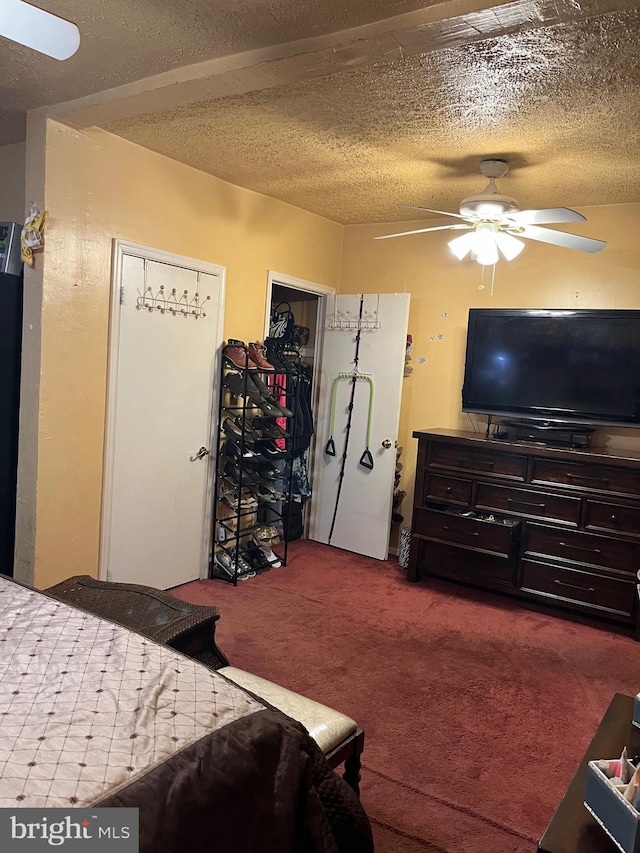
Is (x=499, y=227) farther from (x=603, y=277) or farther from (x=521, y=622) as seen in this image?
(x=521, y=622)

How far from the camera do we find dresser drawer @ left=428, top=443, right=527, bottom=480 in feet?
12.4

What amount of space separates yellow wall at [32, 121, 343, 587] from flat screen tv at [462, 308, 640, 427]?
6.52 ft

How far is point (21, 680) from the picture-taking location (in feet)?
4.08

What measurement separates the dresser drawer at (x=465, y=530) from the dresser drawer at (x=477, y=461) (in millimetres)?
305

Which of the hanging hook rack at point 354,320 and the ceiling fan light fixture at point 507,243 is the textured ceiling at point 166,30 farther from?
the hanging hook rack at point 354,320

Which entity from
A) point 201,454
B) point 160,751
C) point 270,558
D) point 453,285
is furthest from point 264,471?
point 160,751

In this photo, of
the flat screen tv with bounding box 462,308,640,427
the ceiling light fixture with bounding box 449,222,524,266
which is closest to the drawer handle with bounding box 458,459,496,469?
the flat screen tv with bounding box 462,308,640,427

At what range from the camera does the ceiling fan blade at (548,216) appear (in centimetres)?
268

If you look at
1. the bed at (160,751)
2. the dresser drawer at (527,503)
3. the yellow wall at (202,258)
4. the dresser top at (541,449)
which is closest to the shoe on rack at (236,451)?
the yellow wall at (202,258)

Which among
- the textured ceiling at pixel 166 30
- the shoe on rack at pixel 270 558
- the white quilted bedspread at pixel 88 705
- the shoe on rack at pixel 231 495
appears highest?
the textured ceiling at pixel 166 30

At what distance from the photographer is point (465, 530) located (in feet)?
12.9

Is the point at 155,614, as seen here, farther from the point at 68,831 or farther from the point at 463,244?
the point at 463,244

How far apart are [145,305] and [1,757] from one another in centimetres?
276

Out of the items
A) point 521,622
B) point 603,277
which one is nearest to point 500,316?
point 603,277
